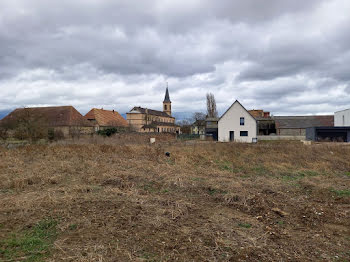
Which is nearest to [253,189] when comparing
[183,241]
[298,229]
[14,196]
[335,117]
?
[298,229]

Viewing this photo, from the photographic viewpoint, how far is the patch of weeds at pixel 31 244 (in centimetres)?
339

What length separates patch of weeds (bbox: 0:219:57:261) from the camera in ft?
11.1

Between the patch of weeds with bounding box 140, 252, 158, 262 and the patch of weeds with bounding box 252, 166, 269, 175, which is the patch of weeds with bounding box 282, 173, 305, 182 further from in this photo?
the patch of weeds with bounding box 140, 252, 158, 262

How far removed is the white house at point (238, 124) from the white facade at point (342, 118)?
653 inches

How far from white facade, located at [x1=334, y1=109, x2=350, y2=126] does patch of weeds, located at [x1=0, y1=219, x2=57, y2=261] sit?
45.2 metres

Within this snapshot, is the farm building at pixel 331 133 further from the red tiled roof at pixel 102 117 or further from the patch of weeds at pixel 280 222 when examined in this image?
the red tiled roof at pixel 102 117

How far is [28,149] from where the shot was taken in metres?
15.0

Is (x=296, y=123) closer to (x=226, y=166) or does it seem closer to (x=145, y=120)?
(x=226, y=166)

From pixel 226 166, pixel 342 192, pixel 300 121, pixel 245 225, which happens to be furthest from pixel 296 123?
A: pixel 245 225

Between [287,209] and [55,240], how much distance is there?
4.76m

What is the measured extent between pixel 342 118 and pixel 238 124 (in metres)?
19.6

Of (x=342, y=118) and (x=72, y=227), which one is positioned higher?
(x=342, y=118)

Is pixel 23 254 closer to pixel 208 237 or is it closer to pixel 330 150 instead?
pixel 208 237

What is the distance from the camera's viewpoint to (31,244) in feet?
12.2
